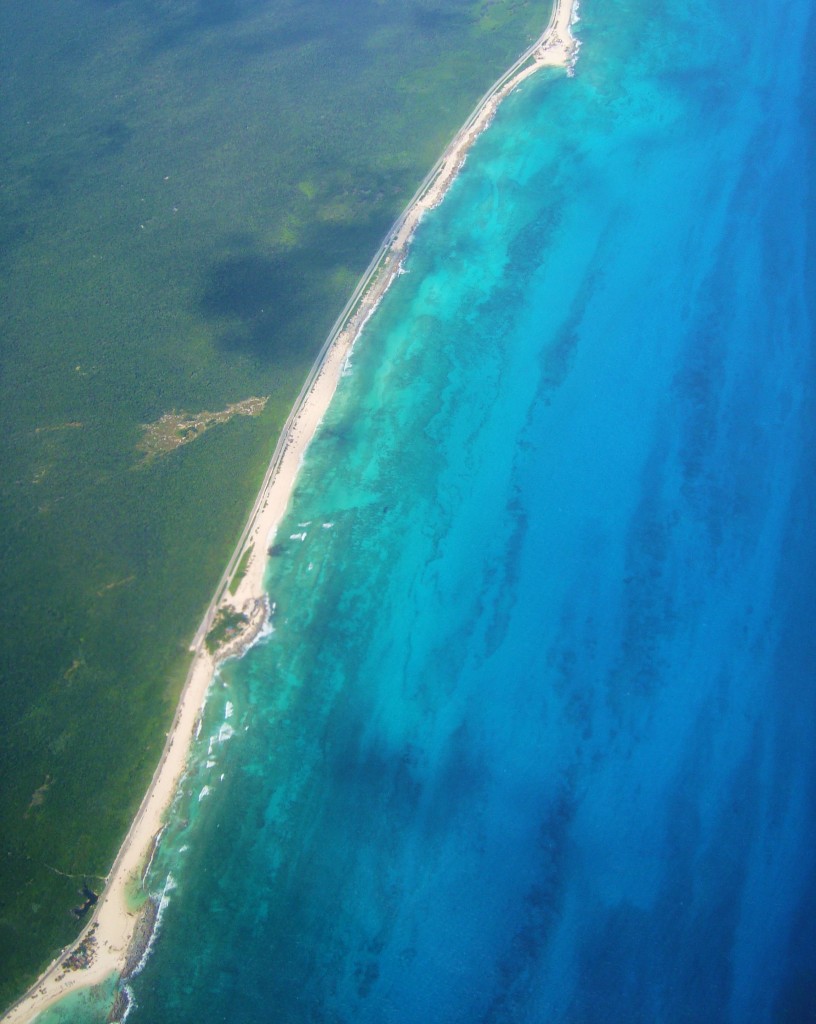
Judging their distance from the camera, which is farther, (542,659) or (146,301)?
(146,301)

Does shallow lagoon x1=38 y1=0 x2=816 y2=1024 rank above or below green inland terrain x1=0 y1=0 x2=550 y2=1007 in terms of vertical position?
below

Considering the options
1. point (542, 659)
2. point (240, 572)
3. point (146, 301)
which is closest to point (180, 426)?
point (240, 572)

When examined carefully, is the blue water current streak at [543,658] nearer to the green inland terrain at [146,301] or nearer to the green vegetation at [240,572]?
the green vegetation at [240,572]

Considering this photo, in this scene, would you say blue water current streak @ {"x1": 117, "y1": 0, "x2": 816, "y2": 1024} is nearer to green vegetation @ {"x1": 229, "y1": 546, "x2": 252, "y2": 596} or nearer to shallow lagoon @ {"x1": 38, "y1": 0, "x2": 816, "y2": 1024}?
shallow lagoon @ {"x1": 38, "y1": 0, "x2": 816, "y2": 1024}

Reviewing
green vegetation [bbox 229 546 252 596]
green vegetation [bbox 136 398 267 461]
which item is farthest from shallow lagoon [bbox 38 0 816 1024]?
green vegetation [bbox 136 398 267 461]

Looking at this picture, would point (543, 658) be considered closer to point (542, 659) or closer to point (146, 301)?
point (542, 659)

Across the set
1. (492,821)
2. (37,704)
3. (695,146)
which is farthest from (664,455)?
(37,704)

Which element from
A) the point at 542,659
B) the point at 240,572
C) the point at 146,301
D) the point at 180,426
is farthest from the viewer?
the point at 146,301
